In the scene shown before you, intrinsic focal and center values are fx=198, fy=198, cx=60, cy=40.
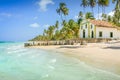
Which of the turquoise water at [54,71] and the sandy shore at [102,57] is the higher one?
the sandy shore at [102,57]

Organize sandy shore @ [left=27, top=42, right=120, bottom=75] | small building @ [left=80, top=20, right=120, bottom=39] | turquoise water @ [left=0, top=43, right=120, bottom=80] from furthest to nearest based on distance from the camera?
small building @ [left=80, top=20, right=120, bottom=39]
sandy shore @ [left=27, top=42, right=120, bottom=75]
turquoise water @ [left=0, top=43, right=120, bottom=80]

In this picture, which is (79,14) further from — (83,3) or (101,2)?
(101,2)

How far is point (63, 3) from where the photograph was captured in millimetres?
69188

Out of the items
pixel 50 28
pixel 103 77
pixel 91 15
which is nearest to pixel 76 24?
pixel 91 15

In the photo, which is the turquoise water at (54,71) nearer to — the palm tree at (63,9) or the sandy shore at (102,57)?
the sandy shore at (102,57)

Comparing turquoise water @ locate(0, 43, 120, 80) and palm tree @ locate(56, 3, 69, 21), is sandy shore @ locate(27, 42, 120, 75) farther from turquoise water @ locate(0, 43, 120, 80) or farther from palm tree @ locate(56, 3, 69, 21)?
palm tree @ locate(56, 3, 69, 21)

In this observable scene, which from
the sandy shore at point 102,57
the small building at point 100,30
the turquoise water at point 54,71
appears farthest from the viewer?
the small building at point 100,30

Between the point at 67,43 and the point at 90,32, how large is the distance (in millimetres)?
8737

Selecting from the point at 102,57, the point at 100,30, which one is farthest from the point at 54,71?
the point at 100,30

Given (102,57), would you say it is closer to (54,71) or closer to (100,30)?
(54,71)

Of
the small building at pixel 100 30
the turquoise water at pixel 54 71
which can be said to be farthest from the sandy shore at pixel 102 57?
the small building at pixel 100 30

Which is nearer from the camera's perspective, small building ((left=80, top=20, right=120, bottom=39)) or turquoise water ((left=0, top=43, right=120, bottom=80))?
turquoise water ((left=0, top=43, right=120, bottom=80))

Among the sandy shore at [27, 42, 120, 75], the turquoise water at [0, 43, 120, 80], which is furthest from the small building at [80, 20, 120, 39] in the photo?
the turquoise water at [0, 43, 120, 80]

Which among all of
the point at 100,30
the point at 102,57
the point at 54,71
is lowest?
the point at 54,71
